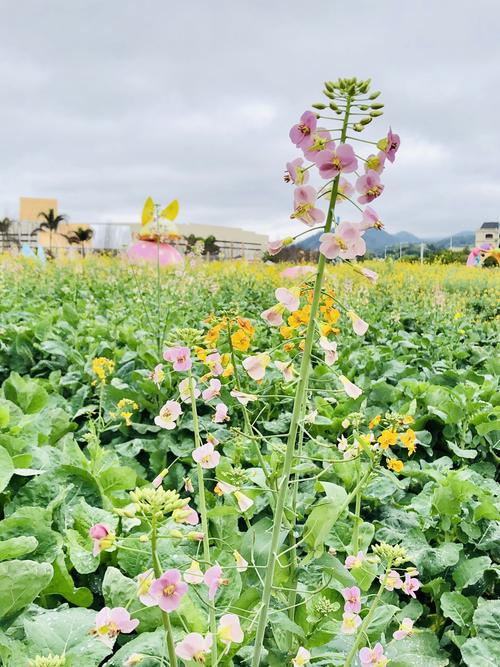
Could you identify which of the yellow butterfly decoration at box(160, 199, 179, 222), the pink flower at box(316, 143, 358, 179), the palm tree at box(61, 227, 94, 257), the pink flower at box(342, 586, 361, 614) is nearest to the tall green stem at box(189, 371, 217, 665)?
the pink flower at box(342, 586, 361, 614)

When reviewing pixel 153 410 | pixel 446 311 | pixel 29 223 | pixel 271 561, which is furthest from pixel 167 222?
pixel 29 223

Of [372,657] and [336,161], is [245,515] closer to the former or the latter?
[372,657]

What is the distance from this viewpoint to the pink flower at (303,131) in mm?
894

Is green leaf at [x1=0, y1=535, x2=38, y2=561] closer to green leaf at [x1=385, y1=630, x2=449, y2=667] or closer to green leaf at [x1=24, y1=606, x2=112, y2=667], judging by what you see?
green leaf at [x1=24, y1=606, x2=112, y2=667]

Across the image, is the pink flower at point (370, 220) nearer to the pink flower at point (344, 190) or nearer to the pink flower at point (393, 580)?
the pink flower at point (344, 190)

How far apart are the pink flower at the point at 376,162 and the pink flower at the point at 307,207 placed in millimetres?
88

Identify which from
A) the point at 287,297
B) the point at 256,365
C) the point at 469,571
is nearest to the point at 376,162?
the point at 287,297

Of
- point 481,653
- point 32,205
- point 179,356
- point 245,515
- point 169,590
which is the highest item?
point 32,205

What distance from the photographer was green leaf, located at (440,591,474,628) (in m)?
1.65

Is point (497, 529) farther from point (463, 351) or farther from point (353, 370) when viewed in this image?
point (463, 351)

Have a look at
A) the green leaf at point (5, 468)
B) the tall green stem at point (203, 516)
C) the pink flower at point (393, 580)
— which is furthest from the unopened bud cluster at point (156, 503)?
the green leaf at point (5, 468)

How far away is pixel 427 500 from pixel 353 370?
1.61 m

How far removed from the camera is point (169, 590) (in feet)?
2.44

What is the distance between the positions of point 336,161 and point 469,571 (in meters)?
1.43
